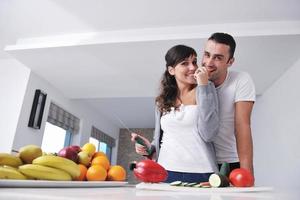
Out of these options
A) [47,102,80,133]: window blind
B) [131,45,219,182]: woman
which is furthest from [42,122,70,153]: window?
[131,45,219,182]: woman

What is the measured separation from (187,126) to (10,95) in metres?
2.66

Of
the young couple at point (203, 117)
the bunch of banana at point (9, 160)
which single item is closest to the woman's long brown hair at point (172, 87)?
the young couple at point (203, 117)

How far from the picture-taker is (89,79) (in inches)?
121

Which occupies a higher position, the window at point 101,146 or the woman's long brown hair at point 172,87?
the window at point 101,146

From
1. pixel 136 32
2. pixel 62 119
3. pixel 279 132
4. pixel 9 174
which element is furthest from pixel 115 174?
pixel 62 119

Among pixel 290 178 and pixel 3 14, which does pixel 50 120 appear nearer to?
pixel 3 14

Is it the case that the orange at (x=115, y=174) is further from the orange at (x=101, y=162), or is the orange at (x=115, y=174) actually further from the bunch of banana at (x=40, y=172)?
the bunch of banana at (x=40, y=172)

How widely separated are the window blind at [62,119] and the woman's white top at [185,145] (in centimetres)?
284

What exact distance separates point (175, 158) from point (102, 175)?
0.25 meters

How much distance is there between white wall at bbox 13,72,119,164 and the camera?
8.96 ft

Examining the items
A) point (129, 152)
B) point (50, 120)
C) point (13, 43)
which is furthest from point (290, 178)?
point (129, 152)

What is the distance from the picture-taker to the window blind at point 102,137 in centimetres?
477

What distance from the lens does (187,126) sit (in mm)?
814

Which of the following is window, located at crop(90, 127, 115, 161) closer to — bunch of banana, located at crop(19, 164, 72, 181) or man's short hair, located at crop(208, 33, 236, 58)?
man's short hair, located at crop(208, 33, 236, 58)
